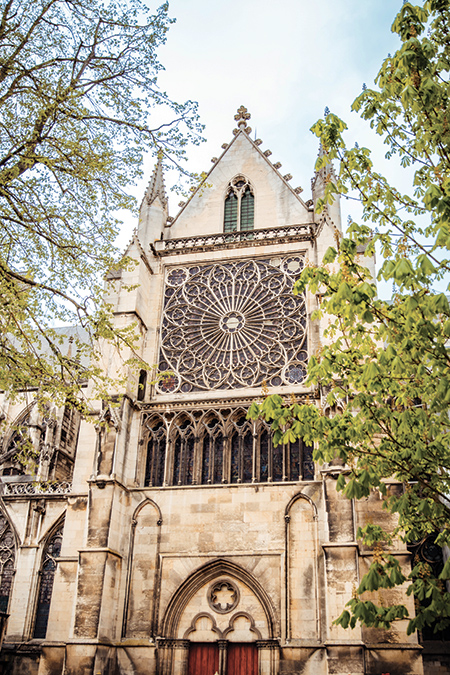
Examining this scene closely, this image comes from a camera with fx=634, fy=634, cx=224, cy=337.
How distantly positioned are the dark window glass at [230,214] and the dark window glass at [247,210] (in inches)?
10.8

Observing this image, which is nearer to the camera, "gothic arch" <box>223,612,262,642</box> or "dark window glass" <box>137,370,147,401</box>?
"gothic arch" <box>223,612,262,642</box>

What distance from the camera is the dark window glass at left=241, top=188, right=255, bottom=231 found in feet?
76.0

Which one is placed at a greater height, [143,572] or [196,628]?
[143,572]

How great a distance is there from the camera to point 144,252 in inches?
882

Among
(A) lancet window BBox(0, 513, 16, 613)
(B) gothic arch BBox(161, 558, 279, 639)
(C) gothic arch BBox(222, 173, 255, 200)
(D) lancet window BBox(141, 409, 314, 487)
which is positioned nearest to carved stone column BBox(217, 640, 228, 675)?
(B) gothic arch BBox(161, 558, 279, 639)

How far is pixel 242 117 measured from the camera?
84.0ft

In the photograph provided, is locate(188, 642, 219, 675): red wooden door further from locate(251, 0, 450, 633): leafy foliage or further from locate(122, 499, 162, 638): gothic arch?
locate(251, 0, 450, 633): leafy foliage

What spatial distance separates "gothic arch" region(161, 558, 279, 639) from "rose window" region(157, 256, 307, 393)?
5369mm

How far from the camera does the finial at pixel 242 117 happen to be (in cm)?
2546

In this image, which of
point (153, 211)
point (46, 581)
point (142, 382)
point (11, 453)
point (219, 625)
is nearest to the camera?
point (219, 625)

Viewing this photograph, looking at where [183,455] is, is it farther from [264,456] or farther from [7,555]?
[7,555]

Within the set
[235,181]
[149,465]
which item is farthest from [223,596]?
[235,181]

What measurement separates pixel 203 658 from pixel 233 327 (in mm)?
9742

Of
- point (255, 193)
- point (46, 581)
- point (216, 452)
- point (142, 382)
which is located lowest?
point (46, 581)
